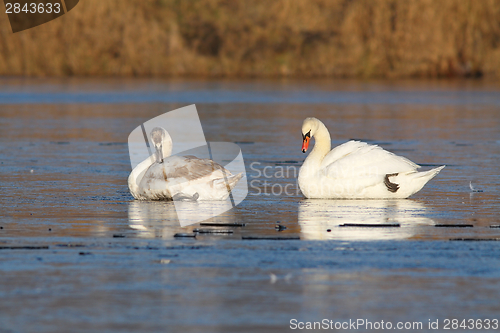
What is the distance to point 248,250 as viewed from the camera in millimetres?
7078

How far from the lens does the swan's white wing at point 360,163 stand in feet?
32.5

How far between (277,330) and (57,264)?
2170mm

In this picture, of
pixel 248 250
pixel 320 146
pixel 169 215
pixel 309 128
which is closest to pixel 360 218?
pixel 169 215

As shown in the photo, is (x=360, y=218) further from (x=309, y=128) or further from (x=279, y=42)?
(x=279, y=42)

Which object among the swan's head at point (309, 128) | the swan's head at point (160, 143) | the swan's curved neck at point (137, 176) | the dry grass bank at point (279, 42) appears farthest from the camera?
the dry grass bank at point (279, 42)

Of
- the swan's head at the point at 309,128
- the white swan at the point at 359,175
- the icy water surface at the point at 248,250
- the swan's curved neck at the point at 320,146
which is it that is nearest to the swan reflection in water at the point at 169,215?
the icy water surface at the point at 248,250

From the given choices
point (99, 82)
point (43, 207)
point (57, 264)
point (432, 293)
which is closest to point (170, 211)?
point (43, 207)

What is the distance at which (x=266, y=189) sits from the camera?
10.9m

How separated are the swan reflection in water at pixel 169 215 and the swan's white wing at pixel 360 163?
46.9 inches

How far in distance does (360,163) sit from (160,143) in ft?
7.23

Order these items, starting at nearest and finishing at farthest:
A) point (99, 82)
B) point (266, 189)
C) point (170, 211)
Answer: point (170, 211)
point (266, 189)
point (99, 82)

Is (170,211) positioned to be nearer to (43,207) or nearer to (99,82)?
(43,207)

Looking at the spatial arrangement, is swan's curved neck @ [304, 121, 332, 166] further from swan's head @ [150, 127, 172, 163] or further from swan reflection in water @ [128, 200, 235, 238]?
swan's head @ [150, 127, 172, 163]

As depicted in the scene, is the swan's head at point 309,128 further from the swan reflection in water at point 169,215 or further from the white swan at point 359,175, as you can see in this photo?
the swan reflection in water at point 169,215
